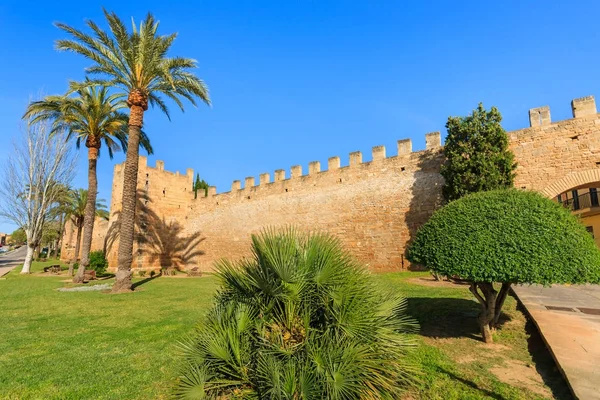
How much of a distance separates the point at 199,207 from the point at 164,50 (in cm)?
1451

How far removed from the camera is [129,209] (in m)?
12.3

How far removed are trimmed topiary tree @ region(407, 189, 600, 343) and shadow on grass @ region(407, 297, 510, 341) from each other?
0.67 metres

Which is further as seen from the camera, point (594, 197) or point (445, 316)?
point (594, 197)

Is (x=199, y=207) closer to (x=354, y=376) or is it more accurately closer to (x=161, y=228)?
(x=161, y=228)

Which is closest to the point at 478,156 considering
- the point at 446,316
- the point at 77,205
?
the point at 446,316

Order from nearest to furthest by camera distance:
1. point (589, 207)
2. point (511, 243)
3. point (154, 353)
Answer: point (511, 243) < point (154, 353) < point (589, 207)

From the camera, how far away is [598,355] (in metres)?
3.97

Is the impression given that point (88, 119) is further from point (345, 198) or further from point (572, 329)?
point (572, 329)

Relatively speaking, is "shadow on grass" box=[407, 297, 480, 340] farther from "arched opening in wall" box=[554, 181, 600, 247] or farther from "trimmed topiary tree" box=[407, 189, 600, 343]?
"arched opening in wall" box=[554, 181, 600, 247]

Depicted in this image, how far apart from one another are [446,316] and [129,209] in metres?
11.7

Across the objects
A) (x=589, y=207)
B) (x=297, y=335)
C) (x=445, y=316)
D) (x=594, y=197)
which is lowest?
(x=445, y=316)

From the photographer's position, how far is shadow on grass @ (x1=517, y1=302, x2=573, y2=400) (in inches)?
134

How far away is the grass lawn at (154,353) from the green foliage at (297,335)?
2.23ft

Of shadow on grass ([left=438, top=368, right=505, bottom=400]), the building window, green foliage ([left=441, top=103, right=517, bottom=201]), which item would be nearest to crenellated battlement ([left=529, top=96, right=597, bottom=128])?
green foliage ([left=441, top=103, right=517, bottom=201])
